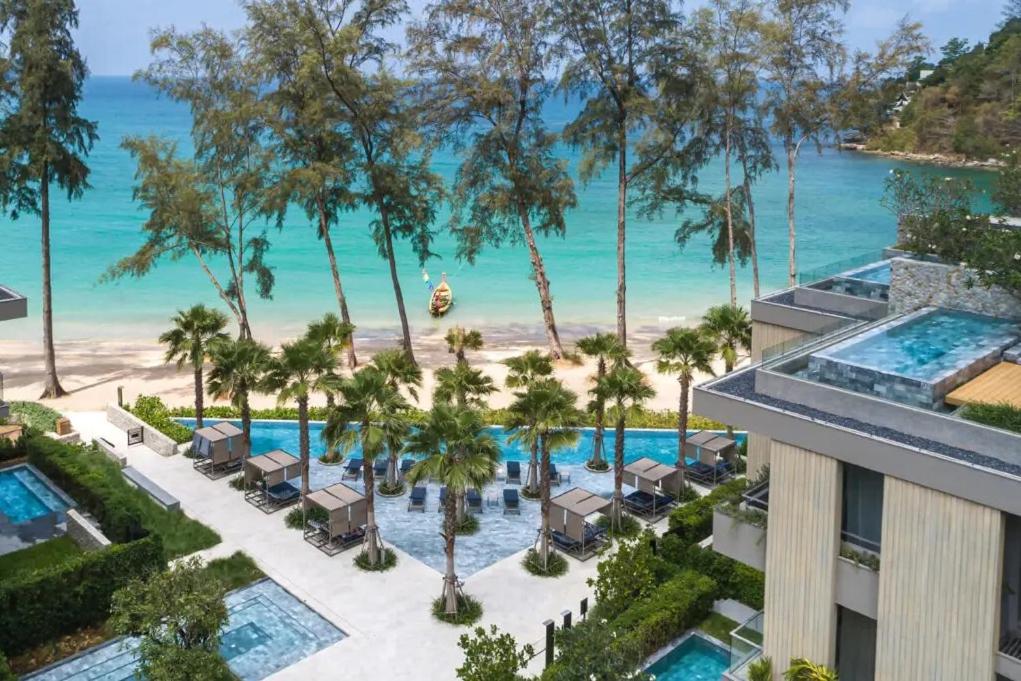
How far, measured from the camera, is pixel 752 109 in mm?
38812

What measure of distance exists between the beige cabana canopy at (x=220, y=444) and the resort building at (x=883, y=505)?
16.1m

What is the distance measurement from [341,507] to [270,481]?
3.74 m

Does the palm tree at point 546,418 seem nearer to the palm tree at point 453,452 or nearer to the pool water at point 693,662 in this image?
the palm tree at point 453,452

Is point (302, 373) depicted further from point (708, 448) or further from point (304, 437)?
point (708, 448)

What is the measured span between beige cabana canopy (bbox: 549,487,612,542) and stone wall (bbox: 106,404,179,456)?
12471 millimetres

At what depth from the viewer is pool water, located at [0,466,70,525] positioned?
25438mm

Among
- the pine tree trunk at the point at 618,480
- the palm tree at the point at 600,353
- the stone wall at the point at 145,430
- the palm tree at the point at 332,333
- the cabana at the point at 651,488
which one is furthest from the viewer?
the stone wall at the point at 145,430

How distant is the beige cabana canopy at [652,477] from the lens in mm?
25859

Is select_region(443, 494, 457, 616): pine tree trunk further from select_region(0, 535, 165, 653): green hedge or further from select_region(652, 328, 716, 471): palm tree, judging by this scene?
select_region(652, 328, 716, 471): palm tree

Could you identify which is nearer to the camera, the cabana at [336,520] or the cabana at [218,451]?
the cabana at [336,520]

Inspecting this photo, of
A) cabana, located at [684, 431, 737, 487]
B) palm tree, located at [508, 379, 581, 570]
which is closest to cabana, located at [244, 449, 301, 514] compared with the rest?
palm tree, located at [508, 379, 581, 570]

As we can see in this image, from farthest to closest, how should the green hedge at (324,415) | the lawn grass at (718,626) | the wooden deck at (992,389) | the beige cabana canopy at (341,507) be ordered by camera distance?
1. the green hedge at (324,415)
2. the beige cabana canopy at (341,507)
3. the lawn grass at (718,626)
4. the wooden deck at (992,389)

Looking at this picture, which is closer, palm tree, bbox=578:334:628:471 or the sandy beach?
palm tree, bbox=578:334:628:471

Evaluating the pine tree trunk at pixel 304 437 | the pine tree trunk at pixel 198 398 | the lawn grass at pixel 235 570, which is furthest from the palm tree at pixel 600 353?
the pine tree trunk at pixel 198 398
